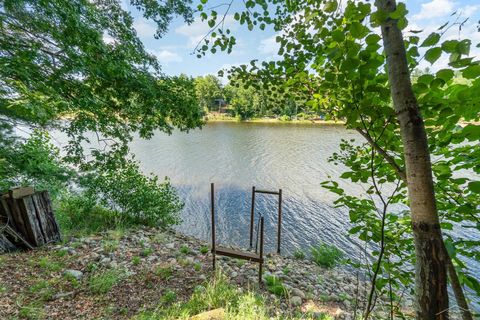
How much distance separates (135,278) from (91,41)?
3254 mm

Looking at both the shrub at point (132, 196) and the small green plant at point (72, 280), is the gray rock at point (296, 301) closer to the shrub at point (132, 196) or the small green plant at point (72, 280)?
the small green plant at point (72, 280)

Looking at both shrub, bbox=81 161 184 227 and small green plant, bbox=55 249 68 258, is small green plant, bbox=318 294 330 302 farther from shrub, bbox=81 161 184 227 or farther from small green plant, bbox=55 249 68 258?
shrub, bbox=81 161 184 227

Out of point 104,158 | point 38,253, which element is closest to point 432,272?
point 104,158

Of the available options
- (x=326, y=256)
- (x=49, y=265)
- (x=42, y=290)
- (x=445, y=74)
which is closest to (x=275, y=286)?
(x=326, y=256)

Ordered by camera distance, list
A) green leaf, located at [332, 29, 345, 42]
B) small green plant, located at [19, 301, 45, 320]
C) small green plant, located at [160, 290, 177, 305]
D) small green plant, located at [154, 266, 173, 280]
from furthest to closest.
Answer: small green plant, located at [154, 266, 173, 280], small green plant, located at [160, 290, 177, 305], small green plant, located at [19, 301, 45, 320], green leaf, located at [332, 29, 345, 42]

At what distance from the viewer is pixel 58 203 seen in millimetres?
6738

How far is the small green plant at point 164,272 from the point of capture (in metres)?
3.81

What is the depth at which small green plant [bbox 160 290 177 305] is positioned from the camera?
3102mm

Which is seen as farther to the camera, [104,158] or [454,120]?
[104,158]

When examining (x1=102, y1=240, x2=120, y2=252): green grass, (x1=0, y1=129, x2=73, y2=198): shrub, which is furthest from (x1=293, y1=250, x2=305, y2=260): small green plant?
(x1=0, y1=129, x2=73, y2=198): shrub

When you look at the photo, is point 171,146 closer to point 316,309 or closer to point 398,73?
point 316,309

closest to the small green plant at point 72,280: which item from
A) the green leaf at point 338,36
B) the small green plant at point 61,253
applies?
the small green plant at point 61,253

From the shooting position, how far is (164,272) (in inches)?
153

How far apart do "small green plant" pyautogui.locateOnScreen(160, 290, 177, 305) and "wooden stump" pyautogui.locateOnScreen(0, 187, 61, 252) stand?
2.69 metres
